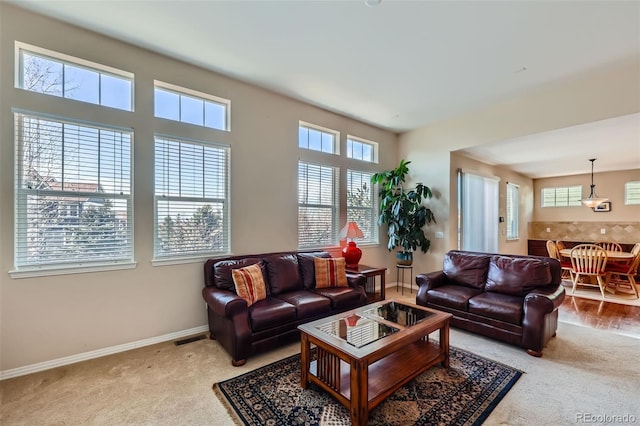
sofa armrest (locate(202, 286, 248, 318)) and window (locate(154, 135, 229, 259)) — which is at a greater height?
window (locate(154, 135, 229, 259))

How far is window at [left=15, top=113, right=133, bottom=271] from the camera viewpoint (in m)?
2.57

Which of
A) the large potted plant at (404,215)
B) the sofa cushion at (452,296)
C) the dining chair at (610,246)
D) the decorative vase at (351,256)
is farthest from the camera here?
the dining chair at (610,246)

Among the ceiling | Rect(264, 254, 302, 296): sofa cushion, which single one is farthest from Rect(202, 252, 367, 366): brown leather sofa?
the ceiling

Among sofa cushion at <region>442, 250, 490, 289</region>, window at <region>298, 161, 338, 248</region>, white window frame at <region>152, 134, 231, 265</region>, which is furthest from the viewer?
A: window at <region>298, 161, 338, 248</region>

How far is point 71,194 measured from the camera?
2746 millimetres

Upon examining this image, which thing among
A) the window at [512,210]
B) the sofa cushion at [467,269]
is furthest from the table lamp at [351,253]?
the window at [512,210]

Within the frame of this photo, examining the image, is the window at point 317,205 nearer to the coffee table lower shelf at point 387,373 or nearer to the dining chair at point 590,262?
the coffee table lower shelf at point 387,373

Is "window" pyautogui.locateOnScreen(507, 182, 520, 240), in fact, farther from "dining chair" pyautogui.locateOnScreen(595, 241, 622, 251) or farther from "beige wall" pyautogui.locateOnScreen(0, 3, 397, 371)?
"beige wall" pyautogui.locateOnScreen(0, 3, 397, 371)

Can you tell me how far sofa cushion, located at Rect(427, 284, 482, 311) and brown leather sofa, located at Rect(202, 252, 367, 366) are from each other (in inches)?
34.6

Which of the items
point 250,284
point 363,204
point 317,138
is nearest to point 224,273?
point 250,284

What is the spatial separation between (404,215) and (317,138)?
205 centimetres

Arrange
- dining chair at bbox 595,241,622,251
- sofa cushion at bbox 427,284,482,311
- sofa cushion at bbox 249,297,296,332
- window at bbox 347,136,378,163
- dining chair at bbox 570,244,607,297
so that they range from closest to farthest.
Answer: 1. sofa cushion at bbox 249,297,296,332
2. sofa cushion at bbox 427,284,482,311
3. dining chair at bbox 570,244,607,297
4. window at bbox 347,136,378,163
5. dining chair at bbox 595,241,622,251

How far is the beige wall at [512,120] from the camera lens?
3.42 metres

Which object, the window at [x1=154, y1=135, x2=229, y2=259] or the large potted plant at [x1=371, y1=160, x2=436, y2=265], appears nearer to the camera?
the window at [x1=154, y1=135, x2=229, y2=259]
